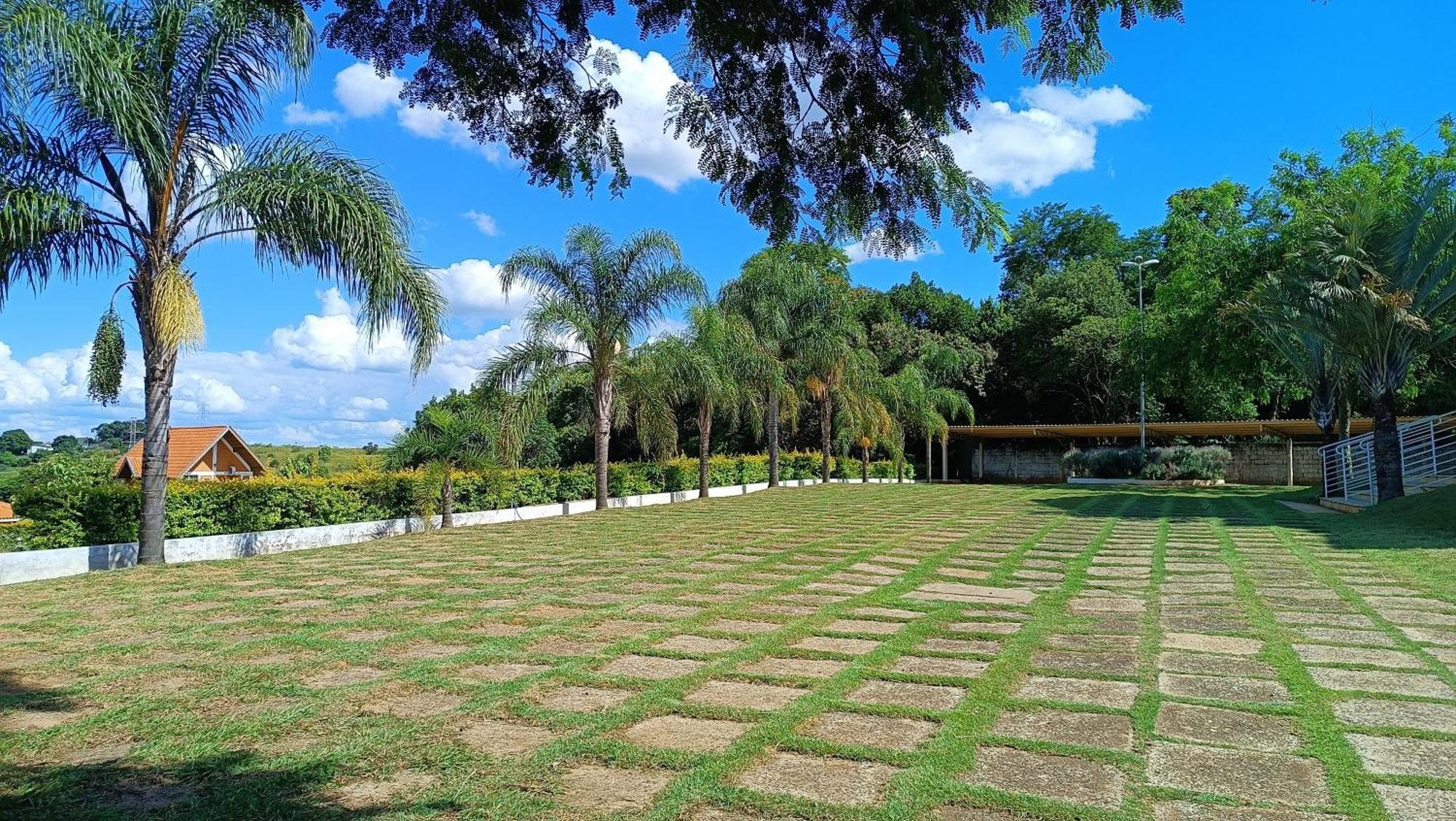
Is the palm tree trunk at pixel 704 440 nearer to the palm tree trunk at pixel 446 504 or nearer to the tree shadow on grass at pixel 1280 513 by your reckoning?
the palm tree trunk at pixel 446 504

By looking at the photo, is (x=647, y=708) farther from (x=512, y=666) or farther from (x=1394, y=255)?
(x=1394, y=255)

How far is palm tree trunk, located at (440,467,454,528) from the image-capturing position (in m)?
11.8

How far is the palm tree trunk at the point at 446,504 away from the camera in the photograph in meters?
11.8

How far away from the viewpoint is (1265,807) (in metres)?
2.45

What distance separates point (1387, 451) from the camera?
503 inches

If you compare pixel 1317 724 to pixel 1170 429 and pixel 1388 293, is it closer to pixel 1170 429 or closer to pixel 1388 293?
pixel 1388 293

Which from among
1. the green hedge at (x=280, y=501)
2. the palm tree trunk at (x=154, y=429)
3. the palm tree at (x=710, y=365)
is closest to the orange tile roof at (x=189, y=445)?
the green hedge at (x=280, y=501)

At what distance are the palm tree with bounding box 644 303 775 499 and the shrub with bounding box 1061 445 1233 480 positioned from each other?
12701 mm

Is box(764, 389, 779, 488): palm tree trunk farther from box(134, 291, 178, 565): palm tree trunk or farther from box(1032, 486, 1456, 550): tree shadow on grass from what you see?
box(134, 291, 178, 565): palm tree trunk

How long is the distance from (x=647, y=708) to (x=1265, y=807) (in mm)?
2220

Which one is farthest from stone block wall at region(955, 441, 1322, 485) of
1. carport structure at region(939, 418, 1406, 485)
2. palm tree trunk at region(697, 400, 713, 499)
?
palm tree trunk at region(697, 400, 713, 499)

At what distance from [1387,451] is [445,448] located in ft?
48.4

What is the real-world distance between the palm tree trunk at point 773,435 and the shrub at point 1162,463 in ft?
37.1

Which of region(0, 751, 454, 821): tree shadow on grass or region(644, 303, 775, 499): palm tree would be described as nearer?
region(0, 751, 454, 821): tree shadow on grass
